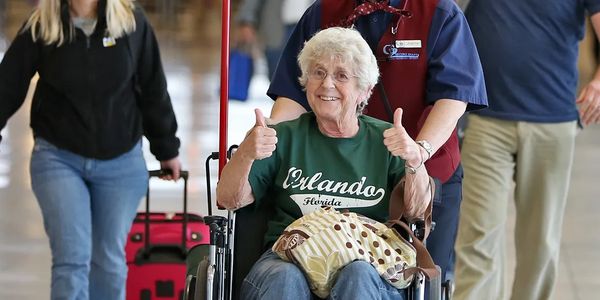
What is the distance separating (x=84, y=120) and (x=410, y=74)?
140 centimetres

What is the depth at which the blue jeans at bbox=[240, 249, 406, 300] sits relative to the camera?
348 cm

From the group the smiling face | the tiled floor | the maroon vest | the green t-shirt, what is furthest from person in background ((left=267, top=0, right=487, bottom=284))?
the tiled floor

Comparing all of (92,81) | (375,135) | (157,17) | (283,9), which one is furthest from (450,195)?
(157,17)

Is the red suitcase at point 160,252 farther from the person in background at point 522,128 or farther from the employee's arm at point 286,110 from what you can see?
the person in background at point 522,128

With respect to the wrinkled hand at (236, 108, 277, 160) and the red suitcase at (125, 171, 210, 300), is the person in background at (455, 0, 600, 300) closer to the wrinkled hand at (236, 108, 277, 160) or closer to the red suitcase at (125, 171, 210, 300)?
the red suitcase at (125, 171, 210, 300)

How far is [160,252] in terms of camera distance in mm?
5113

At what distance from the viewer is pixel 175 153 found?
5.10 m

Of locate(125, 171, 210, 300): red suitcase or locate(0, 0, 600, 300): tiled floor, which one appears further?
locate(0, 0, 600, 300): tiled floor

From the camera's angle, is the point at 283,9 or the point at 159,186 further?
the point at 283,9

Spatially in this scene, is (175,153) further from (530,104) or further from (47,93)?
(530,104)

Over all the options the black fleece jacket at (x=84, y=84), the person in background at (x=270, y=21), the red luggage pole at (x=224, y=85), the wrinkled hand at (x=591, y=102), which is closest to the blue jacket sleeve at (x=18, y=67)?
the black fleece jacket at (x=84, y=84)

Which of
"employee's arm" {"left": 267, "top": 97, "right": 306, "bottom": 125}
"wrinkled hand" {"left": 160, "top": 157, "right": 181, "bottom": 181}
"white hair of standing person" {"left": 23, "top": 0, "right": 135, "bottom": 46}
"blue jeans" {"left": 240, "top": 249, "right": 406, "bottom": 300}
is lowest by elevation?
"wrinkled hand" {"left": 160, "top": 157, "right": 181, "bottom": 181}

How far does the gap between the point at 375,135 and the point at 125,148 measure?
1.40 meters

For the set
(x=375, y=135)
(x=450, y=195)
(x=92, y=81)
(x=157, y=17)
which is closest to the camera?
(x=375, y=135)
